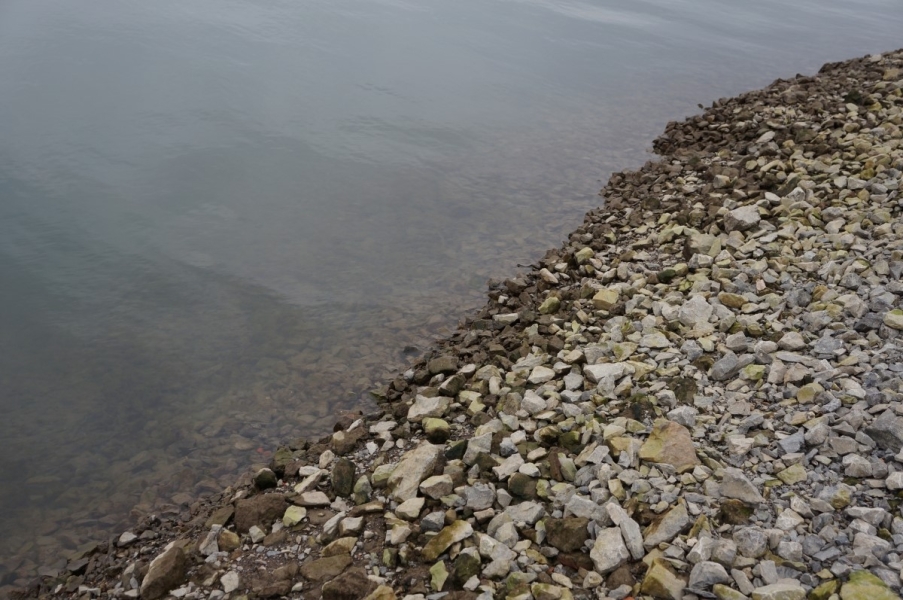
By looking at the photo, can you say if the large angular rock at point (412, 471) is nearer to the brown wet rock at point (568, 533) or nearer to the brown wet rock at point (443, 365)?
the brown wet rock at point (568, 533)

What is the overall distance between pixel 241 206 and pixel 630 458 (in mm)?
9123

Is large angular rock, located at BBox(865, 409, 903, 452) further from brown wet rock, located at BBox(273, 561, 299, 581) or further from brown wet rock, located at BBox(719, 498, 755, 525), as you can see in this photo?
brown wet rock, located at BBox(273, 561, 299, 581)

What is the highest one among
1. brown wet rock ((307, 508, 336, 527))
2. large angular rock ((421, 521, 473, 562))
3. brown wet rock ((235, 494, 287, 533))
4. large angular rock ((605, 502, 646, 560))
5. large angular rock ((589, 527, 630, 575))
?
large angular rock ((605, 502, 646, 560))

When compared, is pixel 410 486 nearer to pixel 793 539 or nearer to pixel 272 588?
pixel 272 588

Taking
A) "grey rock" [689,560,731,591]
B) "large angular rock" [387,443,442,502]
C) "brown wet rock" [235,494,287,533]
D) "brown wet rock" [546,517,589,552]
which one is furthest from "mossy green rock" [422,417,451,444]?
"grey rock" [689,560,731,591]

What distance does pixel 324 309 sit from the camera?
928 cm

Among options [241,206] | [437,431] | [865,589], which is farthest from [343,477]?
[241,206]

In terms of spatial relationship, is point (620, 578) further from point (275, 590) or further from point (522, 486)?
point (275, 590)

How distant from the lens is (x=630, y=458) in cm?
478

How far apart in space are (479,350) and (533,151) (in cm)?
892

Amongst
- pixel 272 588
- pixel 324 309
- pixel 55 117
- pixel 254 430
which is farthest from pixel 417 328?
pixel 55 117

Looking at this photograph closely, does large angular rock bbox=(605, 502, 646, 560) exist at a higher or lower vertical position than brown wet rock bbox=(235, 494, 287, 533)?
higher

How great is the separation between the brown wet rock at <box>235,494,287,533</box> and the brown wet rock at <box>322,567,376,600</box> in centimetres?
107

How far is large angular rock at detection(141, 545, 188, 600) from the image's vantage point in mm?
4676
